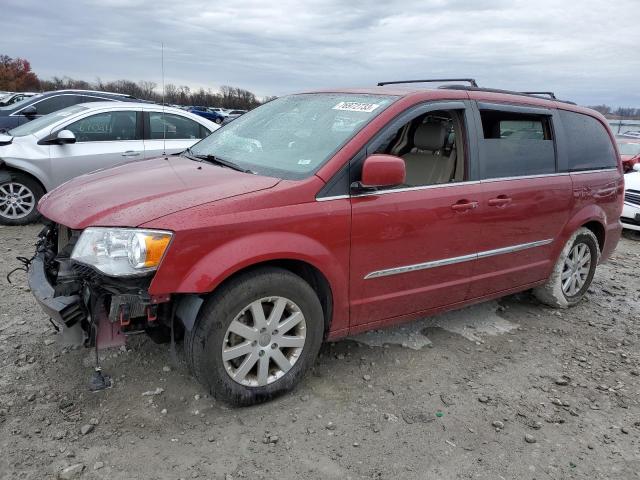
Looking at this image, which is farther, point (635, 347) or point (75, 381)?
point (635, 347)

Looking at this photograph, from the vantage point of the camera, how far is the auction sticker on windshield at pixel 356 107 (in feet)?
10.7

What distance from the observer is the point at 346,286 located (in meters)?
3.05

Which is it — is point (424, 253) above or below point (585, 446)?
above

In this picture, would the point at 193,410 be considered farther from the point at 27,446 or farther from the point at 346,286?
the point at 346,286

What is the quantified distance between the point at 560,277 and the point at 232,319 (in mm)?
3158

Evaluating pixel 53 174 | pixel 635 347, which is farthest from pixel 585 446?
pixel 53 174

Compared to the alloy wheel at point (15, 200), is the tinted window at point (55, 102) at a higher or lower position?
higher

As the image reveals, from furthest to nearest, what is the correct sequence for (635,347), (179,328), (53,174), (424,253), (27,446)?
1. (53,174)
2. (635,347)
3. (424,253)
4. (179,328)
5. (27,446)

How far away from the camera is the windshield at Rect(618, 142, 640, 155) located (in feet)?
36.4

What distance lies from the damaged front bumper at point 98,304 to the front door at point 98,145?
160 inches

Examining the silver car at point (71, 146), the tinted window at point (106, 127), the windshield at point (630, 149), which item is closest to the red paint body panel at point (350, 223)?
the silver car at point (71, 146)

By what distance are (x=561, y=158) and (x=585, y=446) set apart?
2.36 metres

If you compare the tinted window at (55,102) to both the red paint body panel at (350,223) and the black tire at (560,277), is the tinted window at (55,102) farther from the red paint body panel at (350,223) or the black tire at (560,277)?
the black tire at (560,277)

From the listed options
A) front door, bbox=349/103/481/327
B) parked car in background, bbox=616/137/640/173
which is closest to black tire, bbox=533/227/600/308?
front door, bbox=349/103/481/327
